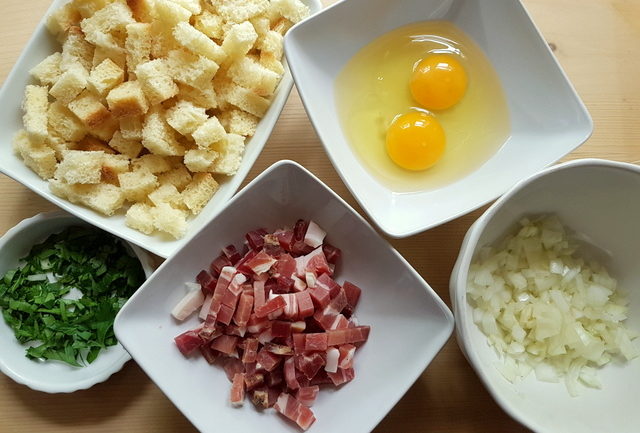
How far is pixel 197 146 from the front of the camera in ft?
5.69

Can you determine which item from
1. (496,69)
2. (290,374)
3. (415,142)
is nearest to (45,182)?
(290,374)

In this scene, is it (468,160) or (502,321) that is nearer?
(502,321)

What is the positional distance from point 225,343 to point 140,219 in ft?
1.50

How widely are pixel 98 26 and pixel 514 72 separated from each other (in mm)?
1338

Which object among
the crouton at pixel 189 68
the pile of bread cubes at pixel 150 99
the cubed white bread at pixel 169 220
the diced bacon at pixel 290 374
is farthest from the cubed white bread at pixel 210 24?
the diced bacon at pixel 290 374

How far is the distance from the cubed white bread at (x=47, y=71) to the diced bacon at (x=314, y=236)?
0.92 meters

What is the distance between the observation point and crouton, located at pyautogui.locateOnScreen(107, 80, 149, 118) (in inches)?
64.6

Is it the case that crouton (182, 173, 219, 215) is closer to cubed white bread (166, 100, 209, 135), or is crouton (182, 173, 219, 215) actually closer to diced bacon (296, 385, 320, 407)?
cubed white bread (166, 100, 209, 135)

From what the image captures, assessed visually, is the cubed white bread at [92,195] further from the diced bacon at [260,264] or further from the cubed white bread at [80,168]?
the diced bacon at [260,264]

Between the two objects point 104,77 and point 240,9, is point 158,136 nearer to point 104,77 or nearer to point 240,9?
point 104,77

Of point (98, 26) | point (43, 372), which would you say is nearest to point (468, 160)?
point (98, 26)

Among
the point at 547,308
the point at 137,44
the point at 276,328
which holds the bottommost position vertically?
the point at 547,308

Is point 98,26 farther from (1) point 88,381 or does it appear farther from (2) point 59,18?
(1) point 88,381

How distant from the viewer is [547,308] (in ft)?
5.58
